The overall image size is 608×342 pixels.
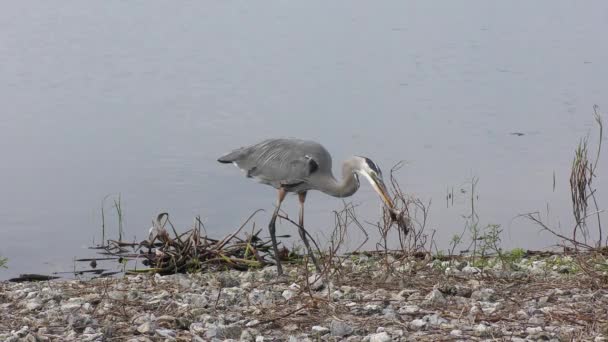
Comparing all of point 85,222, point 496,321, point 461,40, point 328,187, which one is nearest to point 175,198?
point 85,222

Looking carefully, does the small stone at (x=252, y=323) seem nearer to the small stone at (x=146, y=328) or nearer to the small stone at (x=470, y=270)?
the small stone at (x=146, y=328)

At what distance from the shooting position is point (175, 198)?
11555 millimetres

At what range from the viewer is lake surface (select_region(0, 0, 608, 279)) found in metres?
11.4

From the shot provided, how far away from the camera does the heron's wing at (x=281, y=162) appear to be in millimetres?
8594

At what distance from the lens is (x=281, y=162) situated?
8.67m

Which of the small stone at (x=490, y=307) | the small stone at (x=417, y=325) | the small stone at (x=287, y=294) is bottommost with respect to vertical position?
the small stone at (x=417, y=325)

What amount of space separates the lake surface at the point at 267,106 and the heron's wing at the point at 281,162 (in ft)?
5.29

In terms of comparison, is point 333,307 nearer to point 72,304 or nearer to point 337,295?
point 337,295

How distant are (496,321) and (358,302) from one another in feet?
3.04

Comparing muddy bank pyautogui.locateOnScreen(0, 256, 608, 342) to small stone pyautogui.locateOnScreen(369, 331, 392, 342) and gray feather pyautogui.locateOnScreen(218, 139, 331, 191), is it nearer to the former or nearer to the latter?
Result: small stone pyautogui.locateOnScreen(369, 331, 392, 342)

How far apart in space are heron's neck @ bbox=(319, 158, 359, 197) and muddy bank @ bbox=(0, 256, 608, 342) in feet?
3.18

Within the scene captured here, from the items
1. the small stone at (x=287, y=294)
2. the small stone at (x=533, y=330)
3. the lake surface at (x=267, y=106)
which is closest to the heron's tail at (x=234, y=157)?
the lake surface at (x=267, y=106)

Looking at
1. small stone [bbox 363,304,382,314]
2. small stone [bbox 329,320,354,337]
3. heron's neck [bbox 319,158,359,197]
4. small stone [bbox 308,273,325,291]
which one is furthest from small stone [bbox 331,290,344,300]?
heron's neck [bbox 319,158,359,197]

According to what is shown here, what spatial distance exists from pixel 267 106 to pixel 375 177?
718 cm
